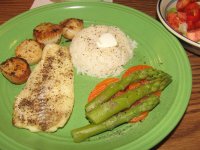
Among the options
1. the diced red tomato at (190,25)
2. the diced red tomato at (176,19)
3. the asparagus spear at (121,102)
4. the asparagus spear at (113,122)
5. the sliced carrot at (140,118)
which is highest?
the diced red tomato at (176,19)

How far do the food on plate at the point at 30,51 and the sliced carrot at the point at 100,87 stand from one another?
0.65 metres

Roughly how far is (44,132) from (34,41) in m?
1.00

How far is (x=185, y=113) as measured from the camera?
2.38 metres

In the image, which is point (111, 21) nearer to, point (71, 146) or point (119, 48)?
point (119, 48)

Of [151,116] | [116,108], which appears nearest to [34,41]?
[116,108]

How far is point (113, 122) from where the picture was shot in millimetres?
2182

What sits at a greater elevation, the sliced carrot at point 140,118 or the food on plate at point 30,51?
the food on plate at point 30,51

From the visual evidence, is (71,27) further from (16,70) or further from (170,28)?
(170,28)

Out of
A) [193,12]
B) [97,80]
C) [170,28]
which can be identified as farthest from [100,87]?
[193,12]

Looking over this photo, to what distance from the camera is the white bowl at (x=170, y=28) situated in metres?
2.61

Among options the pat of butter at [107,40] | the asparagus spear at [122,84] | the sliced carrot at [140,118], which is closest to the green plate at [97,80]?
the sliced carrot at [140,118]

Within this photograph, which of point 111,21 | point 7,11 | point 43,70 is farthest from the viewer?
point 7,11

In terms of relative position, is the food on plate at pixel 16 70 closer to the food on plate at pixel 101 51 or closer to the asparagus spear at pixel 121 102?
the food on plate at pixel 101 51

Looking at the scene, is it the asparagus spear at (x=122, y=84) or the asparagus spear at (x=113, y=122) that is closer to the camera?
the asparagus spear at (x=113, y=122)
